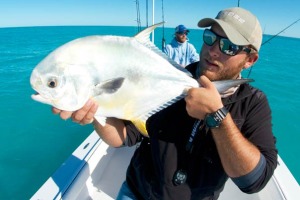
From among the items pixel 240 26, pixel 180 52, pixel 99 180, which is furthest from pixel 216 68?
pixel 180 52

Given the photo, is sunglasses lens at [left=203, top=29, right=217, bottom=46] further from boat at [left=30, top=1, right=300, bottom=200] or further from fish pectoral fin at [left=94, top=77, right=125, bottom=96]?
boat at [left=30, top=1, right=300, bottom=200]

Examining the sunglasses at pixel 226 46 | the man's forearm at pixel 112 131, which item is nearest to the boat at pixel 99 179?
the man's forearm at pixel 112 131

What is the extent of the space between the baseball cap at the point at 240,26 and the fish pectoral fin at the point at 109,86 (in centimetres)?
74

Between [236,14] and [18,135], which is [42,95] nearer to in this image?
→ [236,14]

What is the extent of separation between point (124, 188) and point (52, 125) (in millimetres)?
6966

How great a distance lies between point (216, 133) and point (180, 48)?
16.4 ft

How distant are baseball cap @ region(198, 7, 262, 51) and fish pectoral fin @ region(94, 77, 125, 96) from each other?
0.74 m

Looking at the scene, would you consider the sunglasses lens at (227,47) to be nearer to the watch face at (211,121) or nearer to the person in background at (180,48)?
the watch face at (211,121)

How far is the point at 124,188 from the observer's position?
79.1 inches

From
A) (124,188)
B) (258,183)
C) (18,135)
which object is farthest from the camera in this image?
(18,135)

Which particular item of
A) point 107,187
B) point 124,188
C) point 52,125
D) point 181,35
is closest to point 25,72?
point 52,125

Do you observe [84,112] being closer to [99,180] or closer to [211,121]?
[211,121]

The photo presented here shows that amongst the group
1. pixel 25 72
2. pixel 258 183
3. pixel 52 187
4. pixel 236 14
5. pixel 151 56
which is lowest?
pixel 25 72

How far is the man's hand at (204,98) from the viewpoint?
135 cm
